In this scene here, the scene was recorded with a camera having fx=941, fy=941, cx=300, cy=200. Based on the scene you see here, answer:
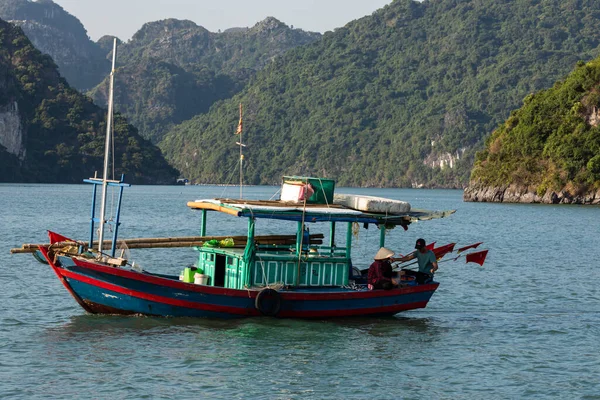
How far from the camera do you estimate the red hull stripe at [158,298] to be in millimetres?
21422

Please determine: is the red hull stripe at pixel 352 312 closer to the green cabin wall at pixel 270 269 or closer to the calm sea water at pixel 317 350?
the calm sea water at pixel 317 350

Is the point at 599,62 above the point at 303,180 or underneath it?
above

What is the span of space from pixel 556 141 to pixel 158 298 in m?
95.2

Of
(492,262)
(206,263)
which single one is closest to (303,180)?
(206,263)

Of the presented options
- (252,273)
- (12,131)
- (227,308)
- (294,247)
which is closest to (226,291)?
(227,308)

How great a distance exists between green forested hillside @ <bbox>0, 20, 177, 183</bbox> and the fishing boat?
16557cm

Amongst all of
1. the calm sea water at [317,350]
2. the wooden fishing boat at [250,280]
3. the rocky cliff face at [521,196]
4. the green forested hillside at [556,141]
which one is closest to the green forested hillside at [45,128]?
the rocky cliff face at [521,196]

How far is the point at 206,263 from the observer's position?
76.0ft

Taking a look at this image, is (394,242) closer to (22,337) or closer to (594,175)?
(22,337)

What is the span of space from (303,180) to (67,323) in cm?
666

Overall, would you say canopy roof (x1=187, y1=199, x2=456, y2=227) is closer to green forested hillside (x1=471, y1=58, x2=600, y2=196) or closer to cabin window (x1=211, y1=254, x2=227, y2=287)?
cabin window (x1=211, y1=254, x2=227, y2=287)

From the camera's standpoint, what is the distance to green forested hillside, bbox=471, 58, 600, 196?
106312 millimetres

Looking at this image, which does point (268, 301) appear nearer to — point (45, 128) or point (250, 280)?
point (250, 280)

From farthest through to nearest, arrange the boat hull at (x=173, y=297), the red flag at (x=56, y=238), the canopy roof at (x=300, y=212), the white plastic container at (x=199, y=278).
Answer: the white plastic container at (x=199, y=278) → the red flag at (x=56, y=238) → the canopy roof at (x=300, y=212) → the boat hull at (x=173, y=297)
